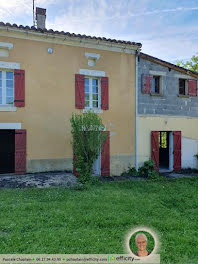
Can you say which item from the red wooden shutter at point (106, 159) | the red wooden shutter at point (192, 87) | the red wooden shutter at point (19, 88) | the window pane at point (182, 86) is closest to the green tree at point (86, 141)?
the red wooden shutter at point (106, 159)

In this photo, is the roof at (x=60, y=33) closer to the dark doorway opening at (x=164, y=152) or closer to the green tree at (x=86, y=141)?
the green tree at (x=86, y=141)

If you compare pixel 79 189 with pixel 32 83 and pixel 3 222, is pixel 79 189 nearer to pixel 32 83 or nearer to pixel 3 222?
pixel 3 222

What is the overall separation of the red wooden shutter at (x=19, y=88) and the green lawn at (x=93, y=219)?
10.1 feet

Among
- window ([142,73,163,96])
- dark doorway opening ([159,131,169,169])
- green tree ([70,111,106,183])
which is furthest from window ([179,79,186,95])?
green tree ([70,111,106,183])

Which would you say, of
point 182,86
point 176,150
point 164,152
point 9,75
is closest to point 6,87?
point 9,75

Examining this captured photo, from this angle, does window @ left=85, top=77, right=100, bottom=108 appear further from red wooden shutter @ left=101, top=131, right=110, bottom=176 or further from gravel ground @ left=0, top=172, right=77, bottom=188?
gravel ground @ left=0, top=172, right=77, bottom=188

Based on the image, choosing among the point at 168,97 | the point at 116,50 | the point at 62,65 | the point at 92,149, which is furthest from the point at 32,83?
the point at 168,97

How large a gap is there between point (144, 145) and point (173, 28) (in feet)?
17.2

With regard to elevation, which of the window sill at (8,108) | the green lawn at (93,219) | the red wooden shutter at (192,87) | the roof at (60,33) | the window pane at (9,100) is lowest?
the green lawn at (93,219)

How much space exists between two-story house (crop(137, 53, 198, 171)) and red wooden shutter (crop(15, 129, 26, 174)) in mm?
4880

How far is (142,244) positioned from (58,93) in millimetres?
6578

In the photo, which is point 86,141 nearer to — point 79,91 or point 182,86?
point 79,91

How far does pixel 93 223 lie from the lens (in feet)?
13.4

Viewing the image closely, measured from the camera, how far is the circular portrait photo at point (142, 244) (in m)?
2.50
